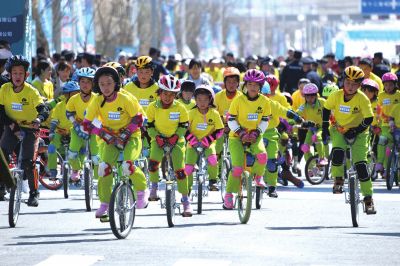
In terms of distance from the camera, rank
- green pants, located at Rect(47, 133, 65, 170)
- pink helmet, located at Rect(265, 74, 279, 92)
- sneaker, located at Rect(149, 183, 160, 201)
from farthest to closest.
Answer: pink helmet, located at Rect(265, 74, 279, 92) < green pants, located at Rect(47, 133, 65, 170) < sneaker, located at Rect(149, 183, 160, 201)

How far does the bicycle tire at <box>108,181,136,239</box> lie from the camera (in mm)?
15961

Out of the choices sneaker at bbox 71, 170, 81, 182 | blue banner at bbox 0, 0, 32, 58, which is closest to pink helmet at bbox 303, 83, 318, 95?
blue banner at bbox 0, 0, 32, 58

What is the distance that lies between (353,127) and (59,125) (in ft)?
18.6

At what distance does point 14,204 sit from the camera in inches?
697

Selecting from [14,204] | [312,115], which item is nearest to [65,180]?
[14,204]

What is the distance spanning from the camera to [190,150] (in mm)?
19781

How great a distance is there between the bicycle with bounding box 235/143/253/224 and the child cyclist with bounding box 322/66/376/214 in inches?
40.8

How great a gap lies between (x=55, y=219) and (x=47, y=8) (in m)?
27.9

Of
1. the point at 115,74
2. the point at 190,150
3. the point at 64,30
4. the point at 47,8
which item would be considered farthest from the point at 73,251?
the point at 64,30

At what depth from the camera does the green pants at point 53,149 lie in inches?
891

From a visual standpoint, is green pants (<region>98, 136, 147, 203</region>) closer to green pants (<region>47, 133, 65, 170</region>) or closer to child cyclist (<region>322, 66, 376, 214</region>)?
child cyclist (<region>322, 66, 376, 214</region>)

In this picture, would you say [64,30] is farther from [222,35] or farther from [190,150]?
[222,35]

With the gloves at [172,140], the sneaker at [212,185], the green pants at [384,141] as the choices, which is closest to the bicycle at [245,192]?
the gloves at [172,140]

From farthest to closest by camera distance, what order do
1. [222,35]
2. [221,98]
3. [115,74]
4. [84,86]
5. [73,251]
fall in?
[222,35] < [221,98] < [84,86] < [115,74] < [73,251]
